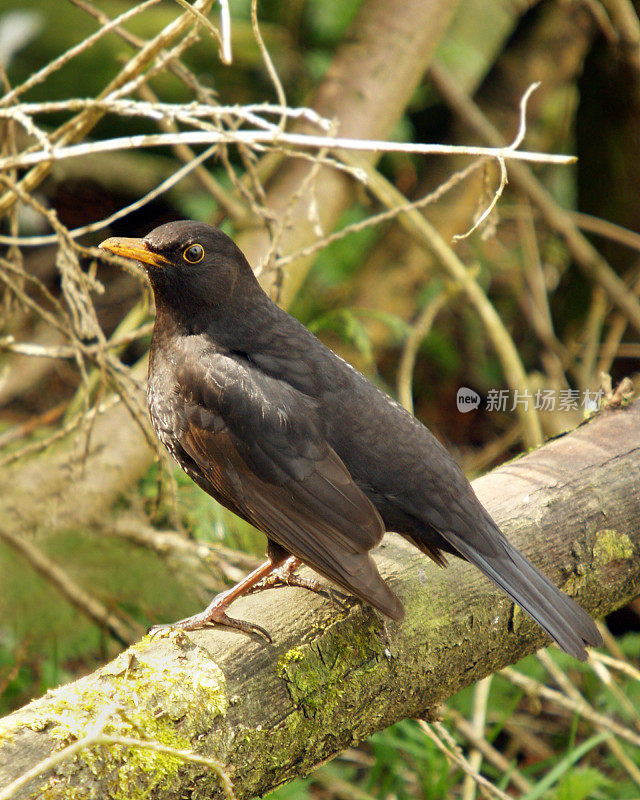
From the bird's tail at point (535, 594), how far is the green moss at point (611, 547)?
28cm

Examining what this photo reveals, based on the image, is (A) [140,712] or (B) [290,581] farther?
(B) [290,581]

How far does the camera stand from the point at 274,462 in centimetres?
256

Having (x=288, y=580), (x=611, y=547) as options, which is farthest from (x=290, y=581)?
(x=611, y=547)

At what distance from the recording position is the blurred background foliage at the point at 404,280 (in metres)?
3.96

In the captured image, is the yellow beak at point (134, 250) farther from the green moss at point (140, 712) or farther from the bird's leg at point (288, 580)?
the green moss at point (140, 712)

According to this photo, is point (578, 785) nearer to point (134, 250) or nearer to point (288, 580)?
point (288, 580)

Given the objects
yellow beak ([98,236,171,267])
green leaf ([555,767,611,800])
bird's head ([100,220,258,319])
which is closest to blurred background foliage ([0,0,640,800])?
green leaf ([555,767,611,800])

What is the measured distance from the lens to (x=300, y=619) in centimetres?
232

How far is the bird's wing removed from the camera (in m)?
2.45

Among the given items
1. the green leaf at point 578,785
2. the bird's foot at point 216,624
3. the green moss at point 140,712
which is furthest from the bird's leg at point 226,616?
the green leaf at point 578,785

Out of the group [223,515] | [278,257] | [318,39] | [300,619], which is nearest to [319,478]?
[300,619]

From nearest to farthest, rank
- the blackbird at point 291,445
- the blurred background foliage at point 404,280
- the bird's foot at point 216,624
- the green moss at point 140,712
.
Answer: the green moss at point 140,712 < the bird's foot at point 216,624 < the blackbird at point 291,445 < the blurred background foliage at point 404,280

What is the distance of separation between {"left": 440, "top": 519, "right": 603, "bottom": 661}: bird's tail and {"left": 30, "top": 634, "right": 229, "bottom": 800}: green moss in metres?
0.81

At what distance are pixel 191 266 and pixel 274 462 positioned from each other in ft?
2.45
